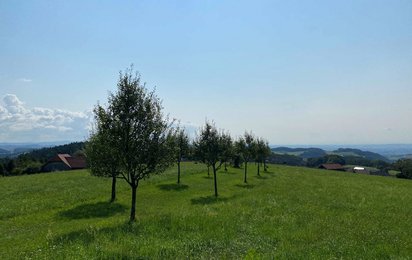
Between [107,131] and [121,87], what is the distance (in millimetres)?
3173

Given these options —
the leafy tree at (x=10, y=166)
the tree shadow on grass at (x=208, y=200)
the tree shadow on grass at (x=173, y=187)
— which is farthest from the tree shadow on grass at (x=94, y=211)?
the leafy tree at (x=10, y=166)

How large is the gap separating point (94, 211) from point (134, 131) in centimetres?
1105

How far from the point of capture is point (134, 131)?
75.8ft

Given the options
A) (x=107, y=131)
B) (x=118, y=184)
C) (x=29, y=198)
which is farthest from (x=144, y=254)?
(x=118, y=184)

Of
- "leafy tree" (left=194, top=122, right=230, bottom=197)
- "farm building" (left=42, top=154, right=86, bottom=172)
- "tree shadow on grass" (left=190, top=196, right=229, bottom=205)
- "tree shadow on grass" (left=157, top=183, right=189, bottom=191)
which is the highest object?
"leafy tree" (left=194, top=122, right=230, bottom=197)

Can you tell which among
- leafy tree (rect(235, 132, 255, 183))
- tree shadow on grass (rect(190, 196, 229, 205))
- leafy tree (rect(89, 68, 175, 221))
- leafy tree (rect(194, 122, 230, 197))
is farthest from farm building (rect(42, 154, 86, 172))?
leafy tree (rect(89, 68, 175, 221))

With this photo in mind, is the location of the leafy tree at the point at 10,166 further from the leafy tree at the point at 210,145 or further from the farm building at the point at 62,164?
the leafy tree at the point at 210,145

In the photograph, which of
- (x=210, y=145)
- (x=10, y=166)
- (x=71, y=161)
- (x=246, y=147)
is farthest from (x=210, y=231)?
(x=10, y=166)

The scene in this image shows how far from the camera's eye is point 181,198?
36406 millimetres

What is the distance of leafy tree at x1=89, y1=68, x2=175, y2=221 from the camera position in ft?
75.2

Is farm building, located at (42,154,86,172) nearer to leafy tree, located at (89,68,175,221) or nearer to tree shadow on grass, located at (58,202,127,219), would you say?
tree shadow on grass, located at (58,202,127,219)

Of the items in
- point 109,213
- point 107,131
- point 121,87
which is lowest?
point 109,213

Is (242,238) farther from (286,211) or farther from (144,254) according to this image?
(286,211)

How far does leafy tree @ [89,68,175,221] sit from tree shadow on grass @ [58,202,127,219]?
23.3ft
